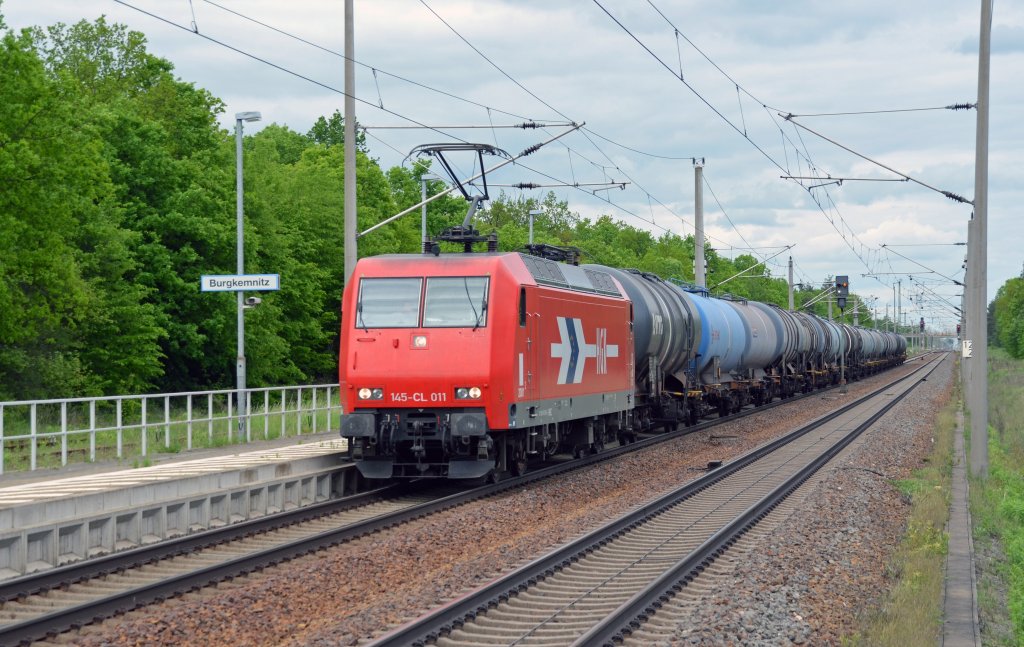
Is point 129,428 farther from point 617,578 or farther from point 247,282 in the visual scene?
point 617,578

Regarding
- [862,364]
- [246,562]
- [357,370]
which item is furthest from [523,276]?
[862,364]

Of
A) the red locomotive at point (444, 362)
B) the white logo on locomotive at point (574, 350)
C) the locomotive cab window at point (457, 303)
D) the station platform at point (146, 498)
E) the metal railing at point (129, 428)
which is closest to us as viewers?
the station platform at point (146, 498)

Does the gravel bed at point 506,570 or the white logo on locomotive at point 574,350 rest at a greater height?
the white logo on locomotive at point 574,350

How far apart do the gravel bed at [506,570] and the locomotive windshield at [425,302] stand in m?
2.63

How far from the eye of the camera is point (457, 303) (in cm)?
1738

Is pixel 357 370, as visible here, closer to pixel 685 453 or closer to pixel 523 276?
pixel 523 276

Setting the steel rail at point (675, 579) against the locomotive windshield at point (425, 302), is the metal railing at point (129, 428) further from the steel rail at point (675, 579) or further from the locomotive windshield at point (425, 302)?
the steel rail at point (675, 579)

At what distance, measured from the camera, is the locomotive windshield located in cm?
1728

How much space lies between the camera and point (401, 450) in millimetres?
17750

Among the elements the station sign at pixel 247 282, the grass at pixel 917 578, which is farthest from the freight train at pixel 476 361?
the grass at pixel 917 578

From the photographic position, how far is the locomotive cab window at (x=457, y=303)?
56.5ft

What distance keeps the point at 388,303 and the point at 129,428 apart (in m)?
5.77

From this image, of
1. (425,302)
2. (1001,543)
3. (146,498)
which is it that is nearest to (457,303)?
(425,302)

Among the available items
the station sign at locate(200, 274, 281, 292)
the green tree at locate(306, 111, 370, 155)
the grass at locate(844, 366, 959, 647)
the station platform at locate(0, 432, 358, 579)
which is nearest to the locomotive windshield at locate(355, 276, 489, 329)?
the station platform at locate(0, 432, 358, 579)
